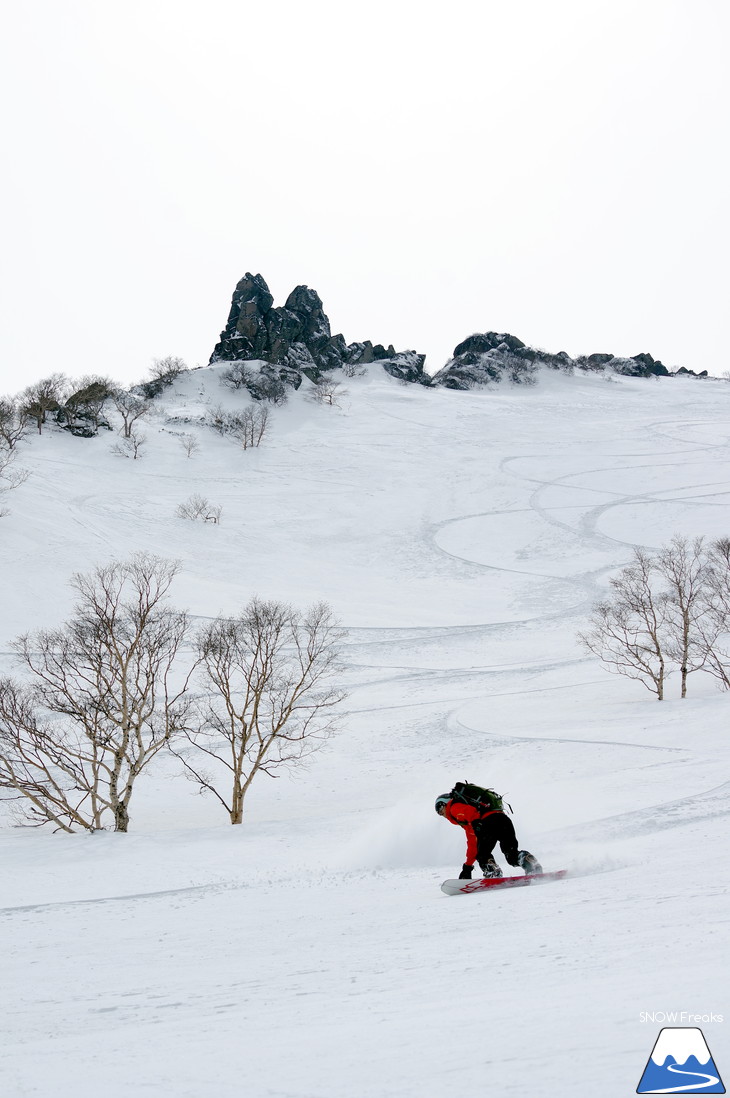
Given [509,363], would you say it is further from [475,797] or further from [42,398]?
[475,797]

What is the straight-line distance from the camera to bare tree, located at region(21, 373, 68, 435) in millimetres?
78438

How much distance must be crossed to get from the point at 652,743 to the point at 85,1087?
1988 cm

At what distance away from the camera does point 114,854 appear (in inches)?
611

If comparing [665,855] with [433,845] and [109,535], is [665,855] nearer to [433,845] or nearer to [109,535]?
[433,845]

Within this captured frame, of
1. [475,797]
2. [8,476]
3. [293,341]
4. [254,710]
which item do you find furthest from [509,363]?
[475,797]

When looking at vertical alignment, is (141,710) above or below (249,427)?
below

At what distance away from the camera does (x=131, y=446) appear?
76.3 meters

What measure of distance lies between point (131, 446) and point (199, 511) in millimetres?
21211

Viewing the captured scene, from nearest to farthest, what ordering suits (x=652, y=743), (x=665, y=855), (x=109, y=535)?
(x=665, y=855) → (x=652, y=743) → (x=109, y=535)

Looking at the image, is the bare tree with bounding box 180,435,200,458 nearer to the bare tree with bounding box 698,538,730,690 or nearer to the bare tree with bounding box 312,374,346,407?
the bare tree with bounding box 312,374,346,407

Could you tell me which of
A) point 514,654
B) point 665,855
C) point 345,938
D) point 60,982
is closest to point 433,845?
point 665,855

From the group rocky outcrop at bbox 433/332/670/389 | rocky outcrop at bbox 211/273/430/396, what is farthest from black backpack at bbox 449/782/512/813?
rocky outcrop at bbox 433/332/670/389

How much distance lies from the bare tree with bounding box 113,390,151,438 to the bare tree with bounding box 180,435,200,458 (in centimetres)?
578

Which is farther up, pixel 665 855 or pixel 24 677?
pixel 665 855
